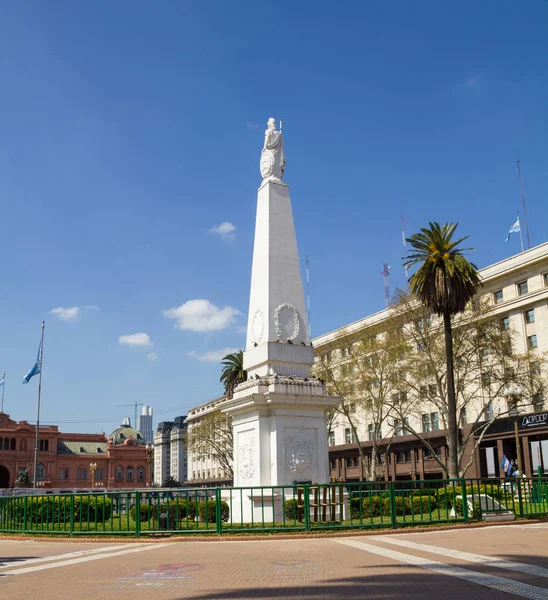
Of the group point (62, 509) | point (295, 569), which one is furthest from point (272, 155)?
point (295, 569)

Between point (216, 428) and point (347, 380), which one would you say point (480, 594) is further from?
point (216, 428)

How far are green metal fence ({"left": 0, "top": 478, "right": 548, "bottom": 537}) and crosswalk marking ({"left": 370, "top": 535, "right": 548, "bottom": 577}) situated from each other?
2.82 metres

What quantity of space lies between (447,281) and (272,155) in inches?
582

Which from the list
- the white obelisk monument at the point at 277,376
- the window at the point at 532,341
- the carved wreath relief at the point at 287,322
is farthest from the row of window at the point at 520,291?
the carved wreath relief at the point at 287,322

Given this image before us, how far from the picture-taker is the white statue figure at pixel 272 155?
25.8 meters

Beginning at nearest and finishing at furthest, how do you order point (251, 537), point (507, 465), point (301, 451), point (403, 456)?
point (251, 537) < point (301, 451) < point (507, 465) < point (403, 456)

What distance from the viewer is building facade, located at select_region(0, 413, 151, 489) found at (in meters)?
109

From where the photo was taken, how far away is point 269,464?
21938mm

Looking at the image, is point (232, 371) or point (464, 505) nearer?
point (464, 505)

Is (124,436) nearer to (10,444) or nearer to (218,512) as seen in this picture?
A: (10,444)

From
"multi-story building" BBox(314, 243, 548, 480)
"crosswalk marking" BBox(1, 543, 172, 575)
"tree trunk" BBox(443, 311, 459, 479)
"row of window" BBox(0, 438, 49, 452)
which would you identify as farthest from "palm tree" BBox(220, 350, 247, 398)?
"row of window" BBox(0, 438, 49, 452)

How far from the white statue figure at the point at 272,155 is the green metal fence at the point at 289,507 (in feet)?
37.5

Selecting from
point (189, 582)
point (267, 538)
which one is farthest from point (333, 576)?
point (267, 538)

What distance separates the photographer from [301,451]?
22219mm
